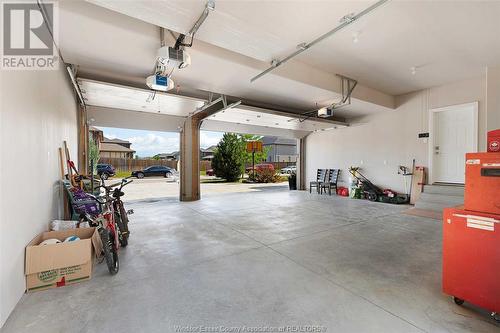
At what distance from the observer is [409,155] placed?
649cm

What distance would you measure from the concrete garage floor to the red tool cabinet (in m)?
0.15

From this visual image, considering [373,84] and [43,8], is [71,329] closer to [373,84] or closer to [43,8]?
[43,8]

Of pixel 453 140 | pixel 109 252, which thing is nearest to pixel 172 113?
pixel 109 252

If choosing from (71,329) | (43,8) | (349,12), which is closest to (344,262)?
(71,329)

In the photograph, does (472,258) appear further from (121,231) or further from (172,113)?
(172,113)

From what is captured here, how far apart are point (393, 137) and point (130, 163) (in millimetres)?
18582

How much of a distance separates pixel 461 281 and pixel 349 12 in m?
3.02

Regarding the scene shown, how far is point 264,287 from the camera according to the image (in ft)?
6.97

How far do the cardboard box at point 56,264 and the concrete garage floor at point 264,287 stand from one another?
104mm

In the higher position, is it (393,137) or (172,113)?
(172,113)

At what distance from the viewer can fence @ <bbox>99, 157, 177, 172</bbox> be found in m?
18.1

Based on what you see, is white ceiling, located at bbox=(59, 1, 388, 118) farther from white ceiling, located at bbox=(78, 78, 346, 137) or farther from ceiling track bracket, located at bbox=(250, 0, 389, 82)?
ceiling track bracket, located at bbox=(250, 0, 389, 82)

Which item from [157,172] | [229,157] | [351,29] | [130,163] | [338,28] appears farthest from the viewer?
[130,163]

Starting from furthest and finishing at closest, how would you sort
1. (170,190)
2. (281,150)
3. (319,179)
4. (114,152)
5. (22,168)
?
1. (281,150)
2. (114,152)
3. (170,190)
4. (319,179)
5. (22,168)
